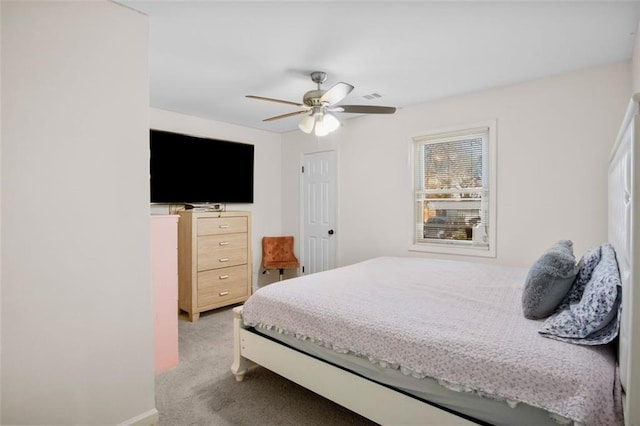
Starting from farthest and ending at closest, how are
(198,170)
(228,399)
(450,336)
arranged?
(198,170), (228,399), (450,336)

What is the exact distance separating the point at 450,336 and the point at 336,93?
1771 millimetres

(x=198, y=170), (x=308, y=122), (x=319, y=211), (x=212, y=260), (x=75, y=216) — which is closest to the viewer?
(x=75, y=216)

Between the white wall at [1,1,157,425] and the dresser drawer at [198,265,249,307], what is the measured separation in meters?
1.87

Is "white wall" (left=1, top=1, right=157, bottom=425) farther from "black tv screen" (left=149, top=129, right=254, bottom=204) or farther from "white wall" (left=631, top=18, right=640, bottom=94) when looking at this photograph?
"white wall" (left=631, top=18, right=640, bottom=94)

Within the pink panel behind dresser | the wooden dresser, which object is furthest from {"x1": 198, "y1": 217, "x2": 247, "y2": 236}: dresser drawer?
the pink panel behind dresser

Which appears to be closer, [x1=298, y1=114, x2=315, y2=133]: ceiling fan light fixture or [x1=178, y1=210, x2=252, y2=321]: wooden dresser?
[x1=298, y1=114, x2=315, y2=133]: ceiling fan light fixture

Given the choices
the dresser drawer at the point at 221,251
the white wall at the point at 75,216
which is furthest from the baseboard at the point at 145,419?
the dresser drawer at the point at 221,251

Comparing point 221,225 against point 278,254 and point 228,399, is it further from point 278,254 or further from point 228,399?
point 228,399

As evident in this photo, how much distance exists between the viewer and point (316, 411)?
6.68 ft

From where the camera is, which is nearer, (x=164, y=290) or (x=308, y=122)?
(x=164, y=290)

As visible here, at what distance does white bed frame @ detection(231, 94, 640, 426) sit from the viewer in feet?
3.37

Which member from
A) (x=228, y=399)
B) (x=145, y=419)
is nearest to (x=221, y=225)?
(x=228, y=399)

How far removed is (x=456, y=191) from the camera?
354 cm

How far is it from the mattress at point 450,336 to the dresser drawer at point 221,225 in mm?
1759
